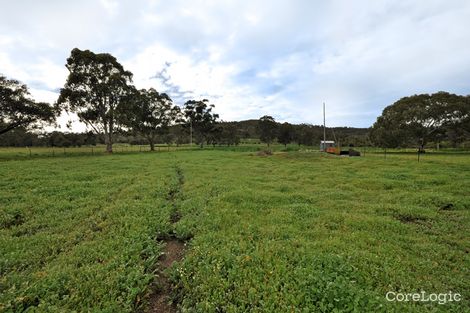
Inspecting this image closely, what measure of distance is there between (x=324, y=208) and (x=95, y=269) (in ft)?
25.2

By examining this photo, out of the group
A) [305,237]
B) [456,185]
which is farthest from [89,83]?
[456,185]

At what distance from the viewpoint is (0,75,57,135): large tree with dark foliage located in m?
32.5

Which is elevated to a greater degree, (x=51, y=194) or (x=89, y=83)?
(x=89, y=83)

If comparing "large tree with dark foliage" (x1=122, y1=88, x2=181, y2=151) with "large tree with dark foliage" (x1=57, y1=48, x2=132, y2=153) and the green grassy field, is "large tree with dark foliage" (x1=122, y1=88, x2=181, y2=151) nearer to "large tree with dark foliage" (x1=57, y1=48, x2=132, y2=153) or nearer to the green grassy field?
"large tree with dark foliage" (x1=57, y1=48, x2=132, y2=153)

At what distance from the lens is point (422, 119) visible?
155 ft

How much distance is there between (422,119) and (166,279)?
5953 cm

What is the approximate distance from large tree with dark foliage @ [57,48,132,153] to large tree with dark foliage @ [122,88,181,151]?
274cm

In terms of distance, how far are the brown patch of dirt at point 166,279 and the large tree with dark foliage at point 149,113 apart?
46.4 metres

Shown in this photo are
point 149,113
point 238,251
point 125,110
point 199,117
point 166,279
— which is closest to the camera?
point 166,279

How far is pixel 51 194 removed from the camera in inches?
417

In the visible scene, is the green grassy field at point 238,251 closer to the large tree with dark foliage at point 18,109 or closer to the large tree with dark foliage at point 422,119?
the large tree with dark foliage at point 18,109

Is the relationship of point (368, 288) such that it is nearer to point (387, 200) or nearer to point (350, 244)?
point (350, 244)

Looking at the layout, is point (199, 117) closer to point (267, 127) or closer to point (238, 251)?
point (267, 127)

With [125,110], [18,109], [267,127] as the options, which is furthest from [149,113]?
[267,127]
